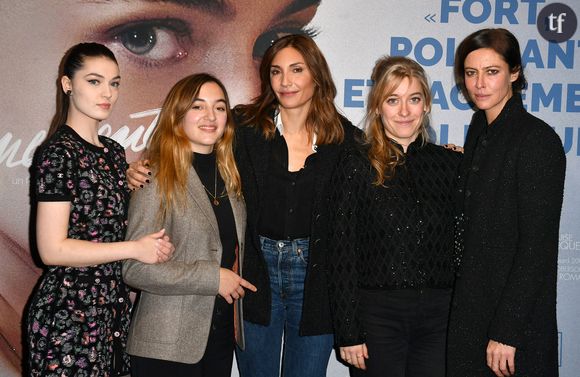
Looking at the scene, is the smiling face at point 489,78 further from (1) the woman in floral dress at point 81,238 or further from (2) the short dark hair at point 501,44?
(1) the woman in floral dress at point 81,238

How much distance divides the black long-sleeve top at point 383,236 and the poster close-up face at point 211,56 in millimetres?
1094

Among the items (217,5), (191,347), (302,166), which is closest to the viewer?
(191,347)

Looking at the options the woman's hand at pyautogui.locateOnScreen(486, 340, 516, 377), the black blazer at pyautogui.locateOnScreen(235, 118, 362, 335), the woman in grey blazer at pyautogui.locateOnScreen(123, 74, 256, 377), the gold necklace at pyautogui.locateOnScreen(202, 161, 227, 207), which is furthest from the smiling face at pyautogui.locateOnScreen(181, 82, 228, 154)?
the woman's hand at pyautogui.locateOnScreen(486, 340, 516, 377)

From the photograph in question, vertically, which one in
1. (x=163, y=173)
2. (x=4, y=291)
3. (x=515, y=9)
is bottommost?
(x=4, y=291)

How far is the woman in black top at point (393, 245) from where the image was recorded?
7.39 ft

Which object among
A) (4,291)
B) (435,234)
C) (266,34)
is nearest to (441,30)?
(266,34)

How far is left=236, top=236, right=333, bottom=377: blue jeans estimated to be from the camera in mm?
2542

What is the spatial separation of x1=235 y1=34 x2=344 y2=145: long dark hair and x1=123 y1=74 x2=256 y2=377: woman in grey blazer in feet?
1.07

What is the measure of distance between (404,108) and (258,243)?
0.86m

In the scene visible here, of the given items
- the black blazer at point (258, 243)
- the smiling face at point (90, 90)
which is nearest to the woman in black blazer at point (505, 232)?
the black blazer at point (258, 243)

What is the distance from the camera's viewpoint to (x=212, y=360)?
7.61ft

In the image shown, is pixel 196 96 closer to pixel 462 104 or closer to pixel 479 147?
pixel 479 147

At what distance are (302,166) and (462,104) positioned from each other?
4.12ft

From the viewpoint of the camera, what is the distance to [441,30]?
3.30m
